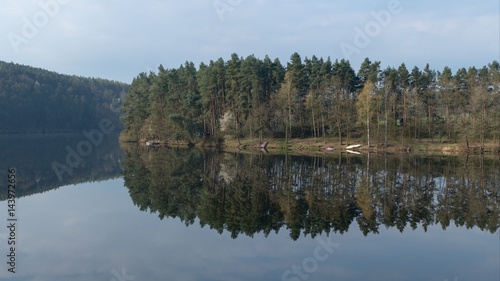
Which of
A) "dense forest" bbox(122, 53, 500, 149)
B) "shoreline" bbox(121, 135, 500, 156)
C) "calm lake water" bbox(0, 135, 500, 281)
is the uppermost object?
"dense forest" bbox(122, 53, 500, 149)

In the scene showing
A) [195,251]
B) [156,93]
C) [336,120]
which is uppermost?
[156,93]

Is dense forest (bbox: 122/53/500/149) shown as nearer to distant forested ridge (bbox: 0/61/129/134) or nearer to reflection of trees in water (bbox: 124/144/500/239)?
reflection of trees in water (bbox: 124/144/500/239)

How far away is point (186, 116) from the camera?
90125 millimetres

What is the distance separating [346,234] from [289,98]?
60128mm

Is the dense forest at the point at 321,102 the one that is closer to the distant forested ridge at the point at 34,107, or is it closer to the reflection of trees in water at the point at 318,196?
the reflection of trees in water at the point at 318,196

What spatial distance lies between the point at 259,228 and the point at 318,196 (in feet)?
28.2

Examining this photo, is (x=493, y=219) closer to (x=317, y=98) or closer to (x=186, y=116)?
(x=317, y=98)

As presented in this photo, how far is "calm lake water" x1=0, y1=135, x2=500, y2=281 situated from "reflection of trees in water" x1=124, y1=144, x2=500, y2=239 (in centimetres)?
10

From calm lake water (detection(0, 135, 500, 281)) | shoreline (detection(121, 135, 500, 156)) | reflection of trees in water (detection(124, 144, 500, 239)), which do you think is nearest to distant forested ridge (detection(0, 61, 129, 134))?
shoreline (detection(121, 135, 500, 156))

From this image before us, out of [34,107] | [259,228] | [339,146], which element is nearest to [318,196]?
[259,228]

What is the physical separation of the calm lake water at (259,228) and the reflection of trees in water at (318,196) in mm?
99

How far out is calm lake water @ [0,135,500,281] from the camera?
15359 mm

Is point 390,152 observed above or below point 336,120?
below

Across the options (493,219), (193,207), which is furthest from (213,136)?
(493,219)
